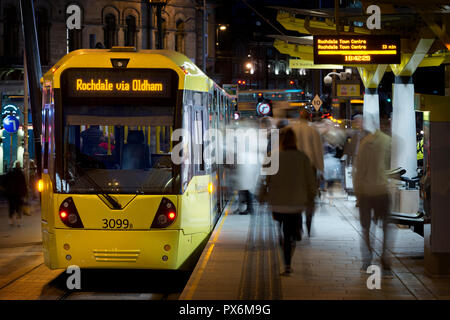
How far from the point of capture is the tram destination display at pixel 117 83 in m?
10.5

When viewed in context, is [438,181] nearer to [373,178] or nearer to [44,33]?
[373,178]

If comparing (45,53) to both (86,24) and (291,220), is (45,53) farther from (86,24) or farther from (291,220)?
(291,220)

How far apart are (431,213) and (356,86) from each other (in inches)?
903

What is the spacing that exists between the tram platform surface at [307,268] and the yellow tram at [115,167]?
0.93 m

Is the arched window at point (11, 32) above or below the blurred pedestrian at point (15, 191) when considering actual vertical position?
above

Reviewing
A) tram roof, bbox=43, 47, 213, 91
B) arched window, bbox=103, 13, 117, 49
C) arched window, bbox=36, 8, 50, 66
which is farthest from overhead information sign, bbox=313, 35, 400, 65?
arched window, bbox=103, 13, 117, 49

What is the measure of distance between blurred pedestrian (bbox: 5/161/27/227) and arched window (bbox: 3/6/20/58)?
28.5 meters

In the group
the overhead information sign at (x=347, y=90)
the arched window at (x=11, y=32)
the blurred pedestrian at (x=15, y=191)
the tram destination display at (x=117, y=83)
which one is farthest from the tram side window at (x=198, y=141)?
the arched window at (x=11, y=32)

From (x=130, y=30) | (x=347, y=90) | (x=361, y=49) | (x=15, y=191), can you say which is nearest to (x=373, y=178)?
(x=361, y=49)

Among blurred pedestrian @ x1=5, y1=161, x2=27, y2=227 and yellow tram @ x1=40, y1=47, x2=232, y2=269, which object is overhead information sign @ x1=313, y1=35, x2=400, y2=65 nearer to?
yellow tram @ x1=40, y1=47, x2=232, y2=269

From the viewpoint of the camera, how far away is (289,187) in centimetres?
958

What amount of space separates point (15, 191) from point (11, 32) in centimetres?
2994

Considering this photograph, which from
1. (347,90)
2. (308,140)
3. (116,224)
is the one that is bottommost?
→ (116,224)

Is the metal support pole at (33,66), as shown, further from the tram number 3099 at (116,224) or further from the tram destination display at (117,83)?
the tram number 3099 at (116,224)
